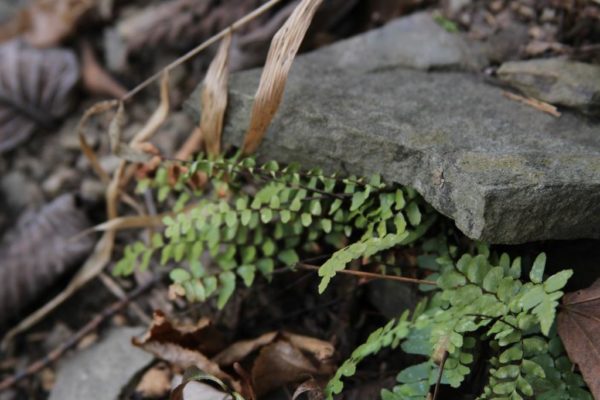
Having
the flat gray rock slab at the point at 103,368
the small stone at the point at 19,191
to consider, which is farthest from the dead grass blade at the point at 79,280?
the small stone at the point at 19,191

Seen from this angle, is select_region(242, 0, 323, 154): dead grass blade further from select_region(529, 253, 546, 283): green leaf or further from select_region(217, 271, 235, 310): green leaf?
select_region(529, 253, 546, 283): green leaf

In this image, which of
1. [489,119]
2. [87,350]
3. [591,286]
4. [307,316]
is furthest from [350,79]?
[87,350]

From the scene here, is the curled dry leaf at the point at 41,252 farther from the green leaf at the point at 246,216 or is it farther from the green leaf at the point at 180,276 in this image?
the green leaf at the point at 246,216

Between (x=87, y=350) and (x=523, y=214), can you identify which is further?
(x=87, y=350)

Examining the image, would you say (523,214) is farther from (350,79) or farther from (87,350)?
(87,350)

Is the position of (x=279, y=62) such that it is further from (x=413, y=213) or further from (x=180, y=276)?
(x=180, y=276)

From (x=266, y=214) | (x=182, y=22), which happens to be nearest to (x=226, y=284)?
(x=266, y=214)
